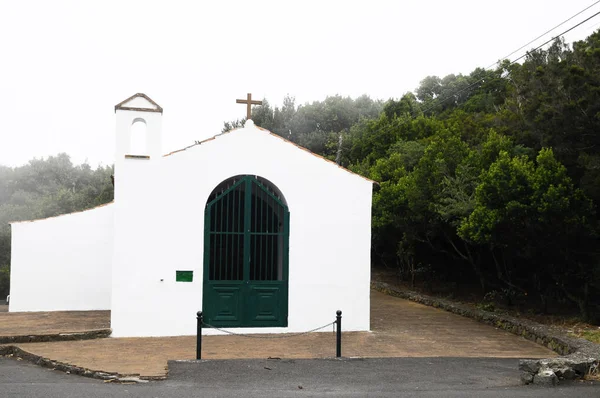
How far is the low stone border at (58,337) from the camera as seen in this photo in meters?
11.5

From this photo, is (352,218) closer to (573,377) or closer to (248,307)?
(248,307)

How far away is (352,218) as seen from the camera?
45.3 ft

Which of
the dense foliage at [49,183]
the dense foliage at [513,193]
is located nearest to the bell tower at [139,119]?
the dense foliage at [513,193]

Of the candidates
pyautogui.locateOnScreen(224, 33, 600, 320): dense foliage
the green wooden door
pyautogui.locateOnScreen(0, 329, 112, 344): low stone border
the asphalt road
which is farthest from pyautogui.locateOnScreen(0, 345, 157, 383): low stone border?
pyautogui.locateOnScreen(224, 33, 600, 320): dense foliage

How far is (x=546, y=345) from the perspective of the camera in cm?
1227

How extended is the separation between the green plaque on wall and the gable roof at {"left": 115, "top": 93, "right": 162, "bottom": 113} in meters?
3.43

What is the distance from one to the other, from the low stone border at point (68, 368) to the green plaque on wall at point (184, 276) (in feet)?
10.6

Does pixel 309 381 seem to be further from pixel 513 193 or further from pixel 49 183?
pixel 49 183

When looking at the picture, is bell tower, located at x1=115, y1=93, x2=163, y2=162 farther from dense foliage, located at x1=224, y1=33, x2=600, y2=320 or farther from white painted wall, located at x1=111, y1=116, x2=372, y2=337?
dense foliage, located at x1=224, y1=33, x2=600, y2=320

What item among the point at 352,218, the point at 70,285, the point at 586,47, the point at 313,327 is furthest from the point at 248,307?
the point at 586,47

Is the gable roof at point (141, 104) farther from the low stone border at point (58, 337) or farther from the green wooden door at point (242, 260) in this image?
the low stone border at point (58, 337)

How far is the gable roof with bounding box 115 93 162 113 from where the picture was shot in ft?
42.3

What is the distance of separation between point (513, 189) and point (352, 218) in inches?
149

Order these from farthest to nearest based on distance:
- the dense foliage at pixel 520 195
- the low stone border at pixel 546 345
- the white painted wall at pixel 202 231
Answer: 1. the dense foliage at pixel 520 195
2. the white painted wall at pixel 202 231
3. the low stone border at pixel 546 345
